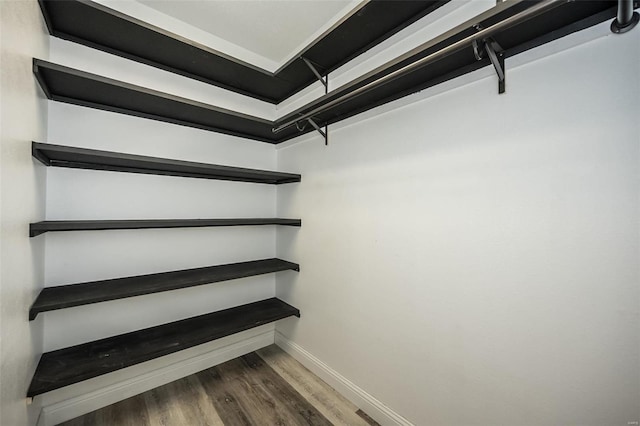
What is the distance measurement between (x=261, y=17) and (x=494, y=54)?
1449mm

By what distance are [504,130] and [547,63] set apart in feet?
0.87

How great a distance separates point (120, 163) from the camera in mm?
1494

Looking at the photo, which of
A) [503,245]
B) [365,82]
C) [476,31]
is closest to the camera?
[476,31]

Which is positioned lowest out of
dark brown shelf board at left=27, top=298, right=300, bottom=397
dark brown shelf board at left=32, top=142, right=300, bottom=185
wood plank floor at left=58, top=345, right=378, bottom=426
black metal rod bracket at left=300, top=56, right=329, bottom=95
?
wood plank floor at left=58, top=345, right=378, bottom=426

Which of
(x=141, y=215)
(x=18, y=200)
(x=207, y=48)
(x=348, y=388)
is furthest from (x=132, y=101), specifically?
(x=348, y=388)

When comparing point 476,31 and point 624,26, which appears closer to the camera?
point 624,26

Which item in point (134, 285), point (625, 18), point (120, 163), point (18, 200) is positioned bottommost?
point (134, 285)

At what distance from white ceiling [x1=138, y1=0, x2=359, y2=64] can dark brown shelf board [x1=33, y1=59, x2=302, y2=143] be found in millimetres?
646

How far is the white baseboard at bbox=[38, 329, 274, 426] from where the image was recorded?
1.44m

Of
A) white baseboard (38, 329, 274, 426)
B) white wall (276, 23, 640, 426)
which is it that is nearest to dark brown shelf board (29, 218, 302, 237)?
white wall (276, 23, 640, 426)

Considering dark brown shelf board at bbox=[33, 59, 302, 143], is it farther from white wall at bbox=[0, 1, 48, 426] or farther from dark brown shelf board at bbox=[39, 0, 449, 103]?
dark brown shelf board at bbox=[39, 0, 449, 103]

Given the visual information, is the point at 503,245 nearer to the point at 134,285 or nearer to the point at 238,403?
the point at 238,403

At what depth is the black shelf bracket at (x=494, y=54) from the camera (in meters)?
0.95

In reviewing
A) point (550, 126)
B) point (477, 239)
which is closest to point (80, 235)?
point (477, 239)
